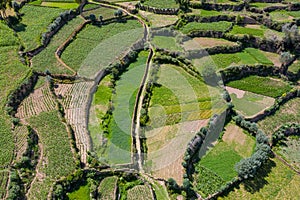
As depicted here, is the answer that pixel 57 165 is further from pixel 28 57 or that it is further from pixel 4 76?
pixel 28 57

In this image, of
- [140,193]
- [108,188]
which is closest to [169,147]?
[140,193]

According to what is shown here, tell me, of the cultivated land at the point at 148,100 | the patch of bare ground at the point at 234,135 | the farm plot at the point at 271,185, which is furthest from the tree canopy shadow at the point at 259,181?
the patch of bare ground at the point at 234,135

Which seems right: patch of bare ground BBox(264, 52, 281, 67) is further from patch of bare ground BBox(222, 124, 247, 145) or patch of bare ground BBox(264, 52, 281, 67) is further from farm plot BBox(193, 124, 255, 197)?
farm plot BBox(193, 124, 255, 197)

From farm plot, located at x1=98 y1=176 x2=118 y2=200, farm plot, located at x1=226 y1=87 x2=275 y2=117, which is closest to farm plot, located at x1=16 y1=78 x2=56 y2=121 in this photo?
farm plot, located at x1=98 y1=176 x2=118 y2=200

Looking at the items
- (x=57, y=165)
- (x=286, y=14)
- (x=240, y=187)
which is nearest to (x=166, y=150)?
(x=240, y=187)

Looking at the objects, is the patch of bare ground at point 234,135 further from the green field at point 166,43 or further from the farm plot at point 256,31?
the farm plot at point 256,31
